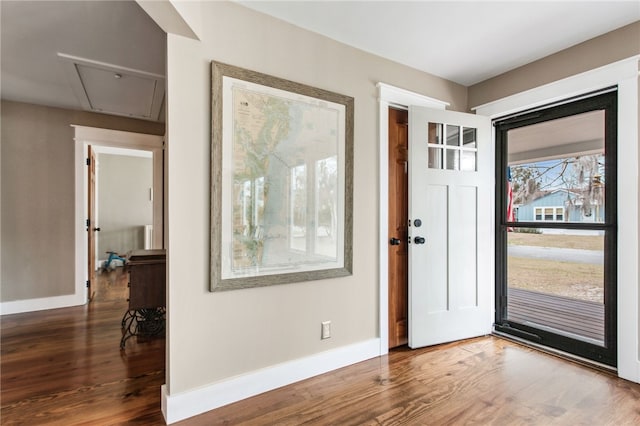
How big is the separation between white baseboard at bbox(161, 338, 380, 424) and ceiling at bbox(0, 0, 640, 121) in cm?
232

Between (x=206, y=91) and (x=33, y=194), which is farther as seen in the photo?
(x=33, y=194)

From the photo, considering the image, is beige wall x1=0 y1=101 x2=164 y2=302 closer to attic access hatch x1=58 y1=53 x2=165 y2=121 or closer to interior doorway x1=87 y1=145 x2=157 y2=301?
attic access hatch x1=58 y1=53 x2=165 y2=121

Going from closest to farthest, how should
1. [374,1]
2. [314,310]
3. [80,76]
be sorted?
1. [374,1]
2. [314,310]
3. [80,76]

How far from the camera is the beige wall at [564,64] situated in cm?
220

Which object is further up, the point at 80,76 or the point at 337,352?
the point at 80,76

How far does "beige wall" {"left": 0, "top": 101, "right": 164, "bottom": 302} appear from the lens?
12.1 feet

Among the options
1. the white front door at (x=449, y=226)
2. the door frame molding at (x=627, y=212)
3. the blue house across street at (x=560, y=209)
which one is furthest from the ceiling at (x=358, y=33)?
the blue house across street at (x=560, y=209)

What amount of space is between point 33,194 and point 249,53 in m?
3.53

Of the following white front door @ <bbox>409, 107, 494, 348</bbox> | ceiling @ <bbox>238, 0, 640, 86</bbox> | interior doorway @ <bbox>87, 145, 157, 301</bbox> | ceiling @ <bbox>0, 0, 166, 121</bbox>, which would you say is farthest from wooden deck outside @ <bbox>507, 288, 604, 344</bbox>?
interior doorway @ <bbox>87, 145, 157, 301</bbox>

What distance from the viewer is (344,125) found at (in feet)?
7.89

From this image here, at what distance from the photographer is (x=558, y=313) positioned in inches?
113

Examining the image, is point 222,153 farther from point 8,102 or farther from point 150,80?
point 8,102

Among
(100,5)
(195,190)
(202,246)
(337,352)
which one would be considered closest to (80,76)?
(100,5)

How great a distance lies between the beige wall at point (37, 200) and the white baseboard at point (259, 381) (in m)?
3.12
